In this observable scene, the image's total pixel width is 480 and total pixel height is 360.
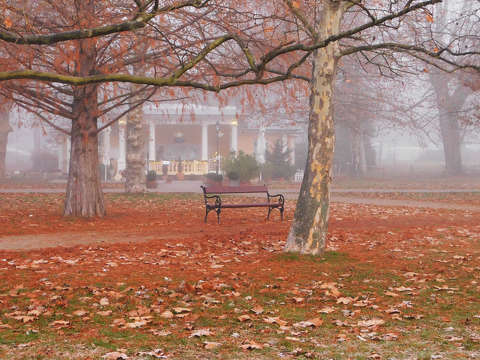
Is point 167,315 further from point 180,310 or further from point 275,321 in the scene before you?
point 275,321

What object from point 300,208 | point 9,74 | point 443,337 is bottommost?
point 443,337

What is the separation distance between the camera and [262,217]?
1576cm

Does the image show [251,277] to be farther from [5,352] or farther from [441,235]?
[441,235]

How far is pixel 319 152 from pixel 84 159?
7915mm

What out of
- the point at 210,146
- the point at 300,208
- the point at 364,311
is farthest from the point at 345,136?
the point at 364,311

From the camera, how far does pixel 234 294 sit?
22.5 feet

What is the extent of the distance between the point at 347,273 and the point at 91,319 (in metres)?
3.90

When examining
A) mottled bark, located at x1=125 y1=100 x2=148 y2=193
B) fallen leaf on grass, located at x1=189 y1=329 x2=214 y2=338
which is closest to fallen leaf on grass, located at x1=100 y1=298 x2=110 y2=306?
fallen leaf on grass, located at x1=189 y1=329 x2=214 y2=338

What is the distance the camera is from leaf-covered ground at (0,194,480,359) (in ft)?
16.4

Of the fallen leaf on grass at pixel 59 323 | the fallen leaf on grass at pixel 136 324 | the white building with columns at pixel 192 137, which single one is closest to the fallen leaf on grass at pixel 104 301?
the fallen leaf on grass at pixel 59 323

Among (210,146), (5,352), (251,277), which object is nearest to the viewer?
(5,352)

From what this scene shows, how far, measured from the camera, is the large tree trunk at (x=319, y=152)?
358 inches

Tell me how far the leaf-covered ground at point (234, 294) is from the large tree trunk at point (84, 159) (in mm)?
1867

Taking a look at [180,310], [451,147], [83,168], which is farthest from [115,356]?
[451,147]
